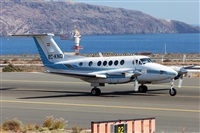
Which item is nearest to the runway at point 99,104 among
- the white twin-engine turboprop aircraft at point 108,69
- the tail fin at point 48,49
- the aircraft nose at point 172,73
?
the white twin-engine turboprop aircraft at point 108,69

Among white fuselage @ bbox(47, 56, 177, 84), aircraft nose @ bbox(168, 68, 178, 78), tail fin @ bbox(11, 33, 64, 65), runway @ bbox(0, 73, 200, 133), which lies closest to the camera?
runway @ bbox(0, 73, 200, 133)

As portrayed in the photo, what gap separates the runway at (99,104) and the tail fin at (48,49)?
204 cm

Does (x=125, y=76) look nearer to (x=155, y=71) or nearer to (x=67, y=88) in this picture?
(x=155, y=71)

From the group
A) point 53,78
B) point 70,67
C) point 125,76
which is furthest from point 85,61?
point 53,78

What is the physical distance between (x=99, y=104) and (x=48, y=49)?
810 centimetres

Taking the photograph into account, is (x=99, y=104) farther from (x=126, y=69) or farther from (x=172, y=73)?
(x=172, y=73)

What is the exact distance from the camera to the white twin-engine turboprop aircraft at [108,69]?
3161cm

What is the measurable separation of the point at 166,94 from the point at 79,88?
685 centimetres

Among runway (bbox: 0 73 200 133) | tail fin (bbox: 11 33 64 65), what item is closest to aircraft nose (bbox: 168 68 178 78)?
runway (bbox: 0 73 200 133)

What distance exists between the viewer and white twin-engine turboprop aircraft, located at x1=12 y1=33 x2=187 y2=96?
31609 mm

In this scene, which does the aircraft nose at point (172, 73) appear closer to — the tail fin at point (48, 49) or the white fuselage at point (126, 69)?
the white fuselage at point (126, 69)

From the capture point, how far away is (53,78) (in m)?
45.6

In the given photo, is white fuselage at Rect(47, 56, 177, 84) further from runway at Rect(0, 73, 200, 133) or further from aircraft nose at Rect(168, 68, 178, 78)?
runway at Rect(0, 73, 200, 133)

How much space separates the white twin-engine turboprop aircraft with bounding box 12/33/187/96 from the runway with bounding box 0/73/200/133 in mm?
902
